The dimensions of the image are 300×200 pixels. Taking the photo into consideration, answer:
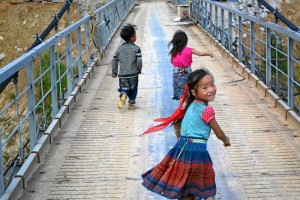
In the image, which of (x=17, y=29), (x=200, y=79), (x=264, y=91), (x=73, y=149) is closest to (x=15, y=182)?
(x=73, y=149)

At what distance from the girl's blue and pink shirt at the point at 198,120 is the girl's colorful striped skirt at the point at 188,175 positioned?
0.20 feet

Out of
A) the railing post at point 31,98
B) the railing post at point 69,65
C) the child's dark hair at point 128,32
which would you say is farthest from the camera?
the railing post at point 69,65

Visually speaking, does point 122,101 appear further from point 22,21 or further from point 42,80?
point 22,21

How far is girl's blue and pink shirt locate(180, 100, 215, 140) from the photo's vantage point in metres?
4.25

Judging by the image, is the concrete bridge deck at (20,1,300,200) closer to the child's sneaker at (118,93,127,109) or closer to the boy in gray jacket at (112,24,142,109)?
the child's sneaker at (118,93,127,109)

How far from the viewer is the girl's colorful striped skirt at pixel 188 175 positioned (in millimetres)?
4242

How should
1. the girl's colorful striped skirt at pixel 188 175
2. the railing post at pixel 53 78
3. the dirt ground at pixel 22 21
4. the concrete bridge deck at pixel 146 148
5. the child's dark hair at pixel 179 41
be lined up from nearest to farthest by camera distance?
the girl's colorful striped skirt at pixel 188 175 < the concrete bridge deck at pixel 146 148 < the railing post at pixel 53 78 < the child's dark hair at pixel 179 41 < the dirt ground at pixel 22 21

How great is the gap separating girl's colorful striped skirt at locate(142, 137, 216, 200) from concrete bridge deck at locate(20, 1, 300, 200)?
34.8 inches

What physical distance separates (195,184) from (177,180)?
0.40 feet

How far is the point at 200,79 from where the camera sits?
14.0 feet

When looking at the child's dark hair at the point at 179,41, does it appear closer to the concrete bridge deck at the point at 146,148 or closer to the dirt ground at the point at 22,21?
the concrete bridge deck at the point at 146,148

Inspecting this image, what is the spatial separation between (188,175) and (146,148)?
2264mm

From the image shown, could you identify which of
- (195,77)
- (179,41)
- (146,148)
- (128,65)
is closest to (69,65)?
(128,65)

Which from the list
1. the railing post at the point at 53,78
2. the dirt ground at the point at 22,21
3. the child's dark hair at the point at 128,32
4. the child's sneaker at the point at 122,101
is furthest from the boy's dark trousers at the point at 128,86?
the dirt ground at the point at 22,21
